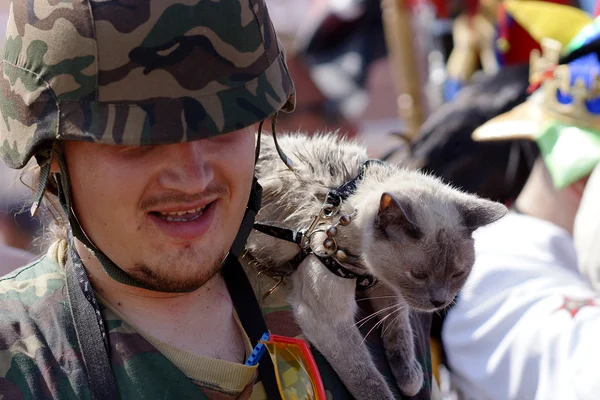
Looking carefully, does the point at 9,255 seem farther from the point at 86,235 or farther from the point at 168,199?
the point at 168,199

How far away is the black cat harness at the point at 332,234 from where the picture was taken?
7.11 ft

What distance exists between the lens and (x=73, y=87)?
1572mm

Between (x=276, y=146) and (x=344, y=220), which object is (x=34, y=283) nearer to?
(x=276, y=146)

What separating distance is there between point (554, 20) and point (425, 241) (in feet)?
6.23

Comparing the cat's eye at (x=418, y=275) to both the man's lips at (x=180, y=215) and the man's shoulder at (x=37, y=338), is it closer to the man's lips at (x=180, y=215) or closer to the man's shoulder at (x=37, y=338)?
the man's lips at (x=180, y=215)

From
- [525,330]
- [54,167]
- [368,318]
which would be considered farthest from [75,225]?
[525,330]

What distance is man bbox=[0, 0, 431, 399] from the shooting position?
5.18 feet

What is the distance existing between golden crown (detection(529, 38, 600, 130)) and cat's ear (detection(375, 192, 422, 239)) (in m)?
1.31

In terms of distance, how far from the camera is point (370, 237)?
2.33m

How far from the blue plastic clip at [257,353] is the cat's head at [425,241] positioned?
0.54 m

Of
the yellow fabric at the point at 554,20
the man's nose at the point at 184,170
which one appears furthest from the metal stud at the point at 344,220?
the yellow fabric at the point at 554,20

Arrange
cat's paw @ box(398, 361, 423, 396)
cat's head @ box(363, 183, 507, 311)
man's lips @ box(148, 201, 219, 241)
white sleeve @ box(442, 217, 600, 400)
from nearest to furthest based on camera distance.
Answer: man's lips @ box(148, 201, 219, 241), cat's paw @ box(398, 361, 423, 396), cat's head @ box(363, 183, 507, 311), white sleeve @ box(442, 217, 600, 400)

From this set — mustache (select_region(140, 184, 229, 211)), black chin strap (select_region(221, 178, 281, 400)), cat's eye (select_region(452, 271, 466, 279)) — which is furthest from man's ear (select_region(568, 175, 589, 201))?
mustache (select_region(140, 184, 229, 211))

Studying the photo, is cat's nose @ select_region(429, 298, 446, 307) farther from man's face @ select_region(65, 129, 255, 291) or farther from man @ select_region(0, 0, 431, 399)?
man's face @ select_region(65, 129, 255, 291)
